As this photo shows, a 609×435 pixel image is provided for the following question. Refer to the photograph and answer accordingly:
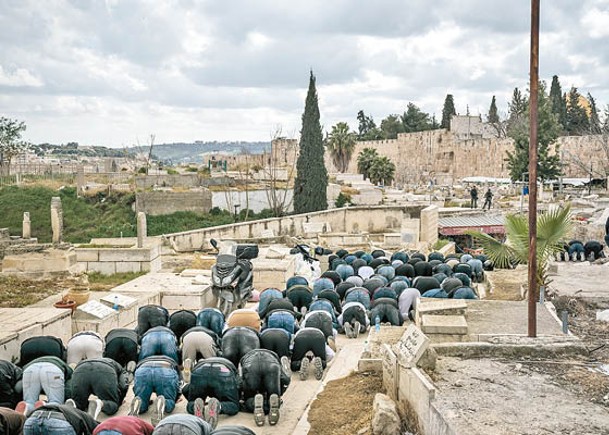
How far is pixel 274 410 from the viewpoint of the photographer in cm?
868

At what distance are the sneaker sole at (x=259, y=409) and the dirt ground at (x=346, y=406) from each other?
2.17 ft

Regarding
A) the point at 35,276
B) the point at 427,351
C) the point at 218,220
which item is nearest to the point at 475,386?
the point at 427,351

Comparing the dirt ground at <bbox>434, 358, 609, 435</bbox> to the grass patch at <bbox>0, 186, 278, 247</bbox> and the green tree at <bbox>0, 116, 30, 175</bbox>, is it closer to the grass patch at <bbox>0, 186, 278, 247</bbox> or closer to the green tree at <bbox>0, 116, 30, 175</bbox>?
the grass patch at <bbox>0, 186, 278, 247</bbox>

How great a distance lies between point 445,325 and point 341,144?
196ft

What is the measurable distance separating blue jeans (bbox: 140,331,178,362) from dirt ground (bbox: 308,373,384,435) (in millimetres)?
2657

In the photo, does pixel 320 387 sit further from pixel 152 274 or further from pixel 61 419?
pixel 152 274

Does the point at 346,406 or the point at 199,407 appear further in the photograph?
the point at 346,406

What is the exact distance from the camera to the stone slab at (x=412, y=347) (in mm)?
7672

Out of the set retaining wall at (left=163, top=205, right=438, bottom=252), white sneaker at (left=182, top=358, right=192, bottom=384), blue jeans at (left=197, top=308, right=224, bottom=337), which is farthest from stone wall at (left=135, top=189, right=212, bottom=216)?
white sneaker at (left=182, top=358, right=192, bottom=384)

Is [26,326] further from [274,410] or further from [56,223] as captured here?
[56,223]

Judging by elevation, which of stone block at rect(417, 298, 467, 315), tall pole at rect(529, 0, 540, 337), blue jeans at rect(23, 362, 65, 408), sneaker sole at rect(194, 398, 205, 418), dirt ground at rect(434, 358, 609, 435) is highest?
tall pole at rect(529, 0, 540, 337)

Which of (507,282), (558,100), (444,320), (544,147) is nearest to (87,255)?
(507,282)

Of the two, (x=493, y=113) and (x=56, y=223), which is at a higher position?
(x=493, y=113)

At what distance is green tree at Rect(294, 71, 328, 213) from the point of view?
36.3 m
